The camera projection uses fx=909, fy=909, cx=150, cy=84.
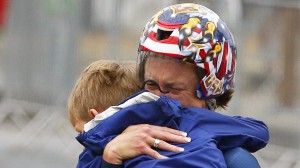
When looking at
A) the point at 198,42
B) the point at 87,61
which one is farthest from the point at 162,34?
the point at 87,61

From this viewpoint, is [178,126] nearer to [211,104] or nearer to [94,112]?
[211,104]

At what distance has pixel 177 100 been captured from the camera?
8.76 feet

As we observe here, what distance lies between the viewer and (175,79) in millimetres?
2674

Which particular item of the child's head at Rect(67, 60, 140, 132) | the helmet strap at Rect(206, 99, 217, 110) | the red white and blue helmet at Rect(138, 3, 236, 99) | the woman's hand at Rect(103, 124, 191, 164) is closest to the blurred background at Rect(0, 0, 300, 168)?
the child's head at Rect(67, 60, 140, 132)

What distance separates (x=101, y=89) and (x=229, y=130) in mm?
577

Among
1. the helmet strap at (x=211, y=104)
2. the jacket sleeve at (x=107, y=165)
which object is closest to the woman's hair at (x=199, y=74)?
the helmet strap at (x=211, y=104)

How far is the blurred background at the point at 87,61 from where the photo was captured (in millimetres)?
7414

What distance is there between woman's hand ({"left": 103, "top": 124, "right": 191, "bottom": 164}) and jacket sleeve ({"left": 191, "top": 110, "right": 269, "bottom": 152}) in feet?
0.28

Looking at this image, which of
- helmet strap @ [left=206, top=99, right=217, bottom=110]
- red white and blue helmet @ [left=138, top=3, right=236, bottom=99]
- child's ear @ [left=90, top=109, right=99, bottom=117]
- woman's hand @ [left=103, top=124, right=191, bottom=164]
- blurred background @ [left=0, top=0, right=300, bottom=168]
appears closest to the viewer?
woman's hand @ [left=103, top=124, right=191, bottom=164]

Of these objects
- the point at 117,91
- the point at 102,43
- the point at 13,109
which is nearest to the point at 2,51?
the point at 13,109

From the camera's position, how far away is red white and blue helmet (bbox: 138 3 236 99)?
2645mm

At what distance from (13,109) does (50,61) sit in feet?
3.37

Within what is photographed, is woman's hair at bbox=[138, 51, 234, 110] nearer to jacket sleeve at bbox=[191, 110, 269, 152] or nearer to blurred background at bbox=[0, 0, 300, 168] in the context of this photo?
jacket sleeve at bbox=[191, 110, 269, 152]

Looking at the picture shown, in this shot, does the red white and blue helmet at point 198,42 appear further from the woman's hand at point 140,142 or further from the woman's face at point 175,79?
the woman's hand at point 140,142
